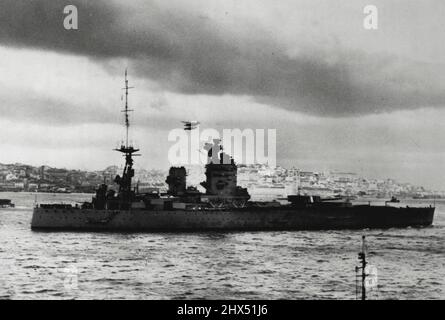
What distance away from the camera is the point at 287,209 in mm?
41281

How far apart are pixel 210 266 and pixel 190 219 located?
13707 millimetres

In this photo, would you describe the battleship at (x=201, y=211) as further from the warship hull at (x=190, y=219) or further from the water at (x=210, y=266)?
the water at (x=210, y=266)

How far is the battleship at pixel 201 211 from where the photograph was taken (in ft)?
123

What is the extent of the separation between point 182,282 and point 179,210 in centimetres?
1736

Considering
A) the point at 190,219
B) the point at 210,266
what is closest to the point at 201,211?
the point at 190,219

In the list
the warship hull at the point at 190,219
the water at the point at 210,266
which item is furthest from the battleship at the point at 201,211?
the water at the point at 210,266

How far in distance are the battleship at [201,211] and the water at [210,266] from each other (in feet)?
Answer: 5.55

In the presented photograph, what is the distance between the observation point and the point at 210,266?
24.7m

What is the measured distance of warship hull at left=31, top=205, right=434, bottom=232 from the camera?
37.4m

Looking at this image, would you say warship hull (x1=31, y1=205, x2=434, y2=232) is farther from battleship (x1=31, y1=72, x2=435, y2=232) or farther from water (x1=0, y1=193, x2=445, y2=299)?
water (x1=0, y1=193, x2=445, y2=299)

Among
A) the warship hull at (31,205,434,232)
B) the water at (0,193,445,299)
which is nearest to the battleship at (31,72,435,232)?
the warship hull at (31,205,434,232)

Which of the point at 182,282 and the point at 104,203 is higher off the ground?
the point at 104,203
